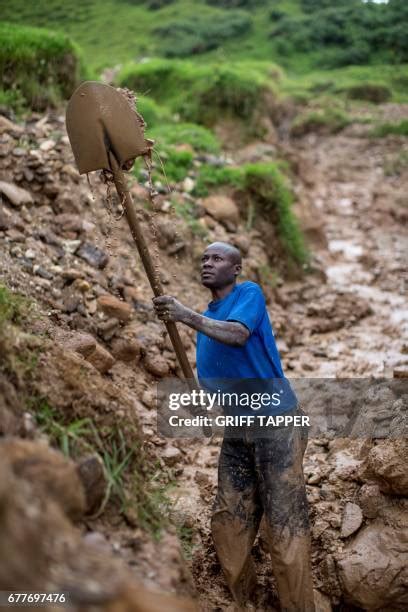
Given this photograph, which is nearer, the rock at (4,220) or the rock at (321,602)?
the rock at (321,602)

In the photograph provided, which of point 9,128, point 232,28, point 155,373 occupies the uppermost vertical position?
point 232,28

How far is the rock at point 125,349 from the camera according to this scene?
12.9ft

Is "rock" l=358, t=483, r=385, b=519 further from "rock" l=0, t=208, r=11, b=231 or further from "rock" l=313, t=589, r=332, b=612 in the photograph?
"rock" l=0, t=208, r=11, b=231

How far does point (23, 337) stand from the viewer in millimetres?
2451

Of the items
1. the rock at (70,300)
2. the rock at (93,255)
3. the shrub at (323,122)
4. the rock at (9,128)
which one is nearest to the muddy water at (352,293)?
the rock at (70,300)

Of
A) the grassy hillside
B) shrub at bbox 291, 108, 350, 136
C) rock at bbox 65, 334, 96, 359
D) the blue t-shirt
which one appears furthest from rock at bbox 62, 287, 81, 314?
shrub at bbox 291, 108, 350, 136

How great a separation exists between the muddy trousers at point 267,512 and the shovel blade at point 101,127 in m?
1.55

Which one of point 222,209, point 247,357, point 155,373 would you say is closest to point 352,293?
point 222,209

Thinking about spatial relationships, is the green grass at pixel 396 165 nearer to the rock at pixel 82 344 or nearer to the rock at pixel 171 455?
the rock at pixel 171 455

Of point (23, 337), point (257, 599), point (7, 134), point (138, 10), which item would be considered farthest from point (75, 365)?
point (138, 10)

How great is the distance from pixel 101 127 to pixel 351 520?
2.44m

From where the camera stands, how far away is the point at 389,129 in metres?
14.1

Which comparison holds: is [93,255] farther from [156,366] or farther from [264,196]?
[264,196]

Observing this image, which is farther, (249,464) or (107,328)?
(107,328)
